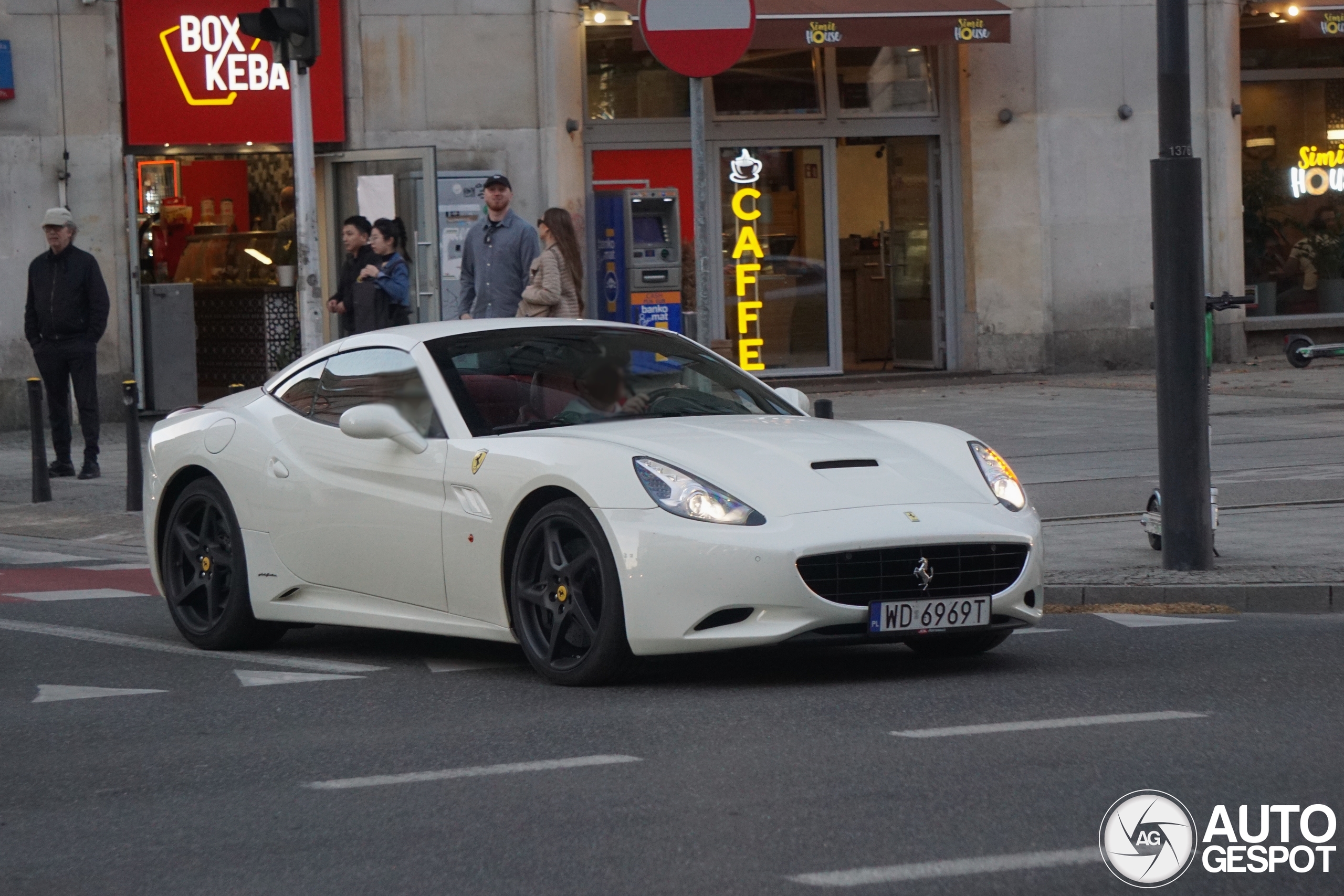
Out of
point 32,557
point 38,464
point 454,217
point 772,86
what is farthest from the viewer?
point 772,86

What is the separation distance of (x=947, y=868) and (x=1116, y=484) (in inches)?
330

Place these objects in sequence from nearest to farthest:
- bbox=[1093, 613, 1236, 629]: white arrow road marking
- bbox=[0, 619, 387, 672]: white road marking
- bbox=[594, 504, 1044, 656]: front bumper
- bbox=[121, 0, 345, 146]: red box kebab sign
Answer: bbox=[594, 504, 1044, 656]: front bumper < bbox=[0, 619, 387, 672]: white road marking < bbox=[1093, 613, 1236, 629]: white arrow road marking < bbox=[121, 0, 345, 146]: red box kebab sign

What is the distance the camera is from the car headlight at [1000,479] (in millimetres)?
7062

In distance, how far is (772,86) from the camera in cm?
2175

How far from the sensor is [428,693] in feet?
22.4

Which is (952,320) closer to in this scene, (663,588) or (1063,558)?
(1063,558)

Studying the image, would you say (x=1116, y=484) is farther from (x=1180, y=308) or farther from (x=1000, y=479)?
(x=1000, y=479)

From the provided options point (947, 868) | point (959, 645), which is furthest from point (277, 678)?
point (947, 868)

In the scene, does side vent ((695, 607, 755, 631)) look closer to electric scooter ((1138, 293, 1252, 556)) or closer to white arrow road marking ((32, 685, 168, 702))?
white arrow road marking ((32, 685, 168, 702))

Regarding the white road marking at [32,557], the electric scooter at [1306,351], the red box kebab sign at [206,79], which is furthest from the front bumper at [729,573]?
the red box kebab sign at [206,79]

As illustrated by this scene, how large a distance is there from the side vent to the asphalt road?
0.77ft

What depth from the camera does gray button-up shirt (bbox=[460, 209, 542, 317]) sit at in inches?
555

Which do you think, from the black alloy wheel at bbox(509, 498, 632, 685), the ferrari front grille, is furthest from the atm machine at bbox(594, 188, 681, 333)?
the ferrari front grille

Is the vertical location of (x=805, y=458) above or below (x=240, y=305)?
below
